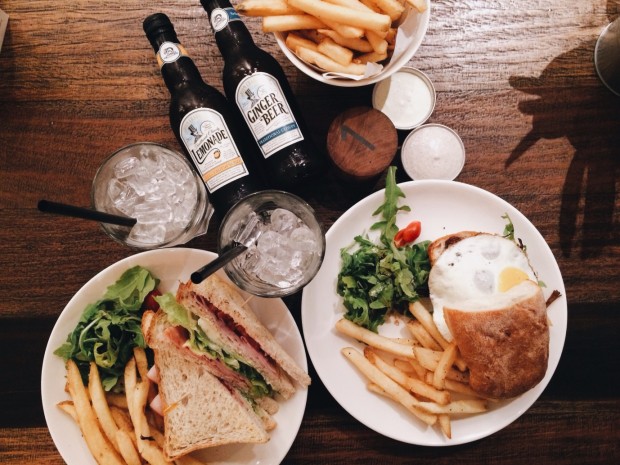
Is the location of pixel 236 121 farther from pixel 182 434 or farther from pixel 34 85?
pixel 182 434

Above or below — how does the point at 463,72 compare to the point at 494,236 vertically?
above

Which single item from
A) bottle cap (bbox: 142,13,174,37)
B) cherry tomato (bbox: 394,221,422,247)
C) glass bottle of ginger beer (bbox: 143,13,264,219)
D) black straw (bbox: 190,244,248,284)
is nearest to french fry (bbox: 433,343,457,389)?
cherry tomato (bbox: 394,221,422,247)

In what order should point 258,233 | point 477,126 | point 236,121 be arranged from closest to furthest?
1. point 258,233
2. point 236,121
3. point 477,126

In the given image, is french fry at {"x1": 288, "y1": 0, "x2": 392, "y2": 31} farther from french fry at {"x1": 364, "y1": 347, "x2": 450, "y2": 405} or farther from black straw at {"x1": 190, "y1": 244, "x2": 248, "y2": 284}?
french fry at {"x1": 364, "y1": 347, "x2": 450, "y2": 405}

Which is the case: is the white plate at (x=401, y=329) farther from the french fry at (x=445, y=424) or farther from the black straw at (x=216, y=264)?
the black straw at (x=216, y=264)

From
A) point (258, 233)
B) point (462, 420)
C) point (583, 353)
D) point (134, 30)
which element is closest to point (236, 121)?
point (258, 233)
